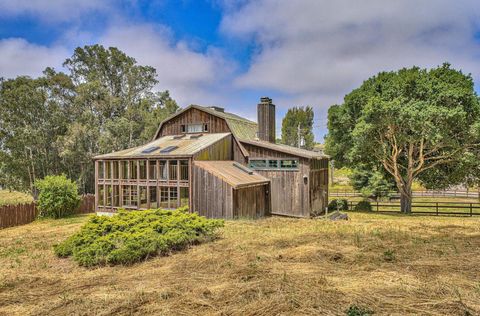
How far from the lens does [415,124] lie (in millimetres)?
20734

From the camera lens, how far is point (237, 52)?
33.7 m

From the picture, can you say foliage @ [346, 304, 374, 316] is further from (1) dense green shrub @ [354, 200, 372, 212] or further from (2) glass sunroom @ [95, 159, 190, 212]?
(1) dense green shrub @ [354, 200, 372, 212]

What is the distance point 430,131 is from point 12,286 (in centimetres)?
2239

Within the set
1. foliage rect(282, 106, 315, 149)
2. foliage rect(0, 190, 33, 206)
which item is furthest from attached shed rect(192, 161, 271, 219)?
foliage rect(282, 106, 315, 149)

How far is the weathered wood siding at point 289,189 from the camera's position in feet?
68.4

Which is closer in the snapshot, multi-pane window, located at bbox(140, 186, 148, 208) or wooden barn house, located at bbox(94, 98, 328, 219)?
wooden barn house, located at bbox(94, 98, 328, 219)

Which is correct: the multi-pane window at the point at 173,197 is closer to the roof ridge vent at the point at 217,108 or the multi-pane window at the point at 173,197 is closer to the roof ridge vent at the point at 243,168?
the roof ridge vent at the point at 243,168

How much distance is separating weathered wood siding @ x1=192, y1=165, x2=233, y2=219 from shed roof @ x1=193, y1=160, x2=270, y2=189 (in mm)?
A: 286

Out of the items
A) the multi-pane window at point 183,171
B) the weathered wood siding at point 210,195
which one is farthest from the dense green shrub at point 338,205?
the multi-pane window at point 183,171

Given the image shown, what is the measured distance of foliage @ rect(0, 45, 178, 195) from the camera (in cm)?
3353

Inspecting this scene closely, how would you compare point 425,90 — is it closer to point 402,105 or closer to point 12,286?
point 402,105

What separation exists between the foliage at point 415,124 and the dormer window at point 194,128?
10.4m

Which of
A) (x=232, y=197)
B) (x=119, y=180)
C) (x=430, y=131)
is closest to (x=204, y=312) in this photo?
(x=232, y=197)

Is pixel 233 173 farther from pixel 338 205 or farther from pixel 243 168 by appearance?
pixel 338 205
